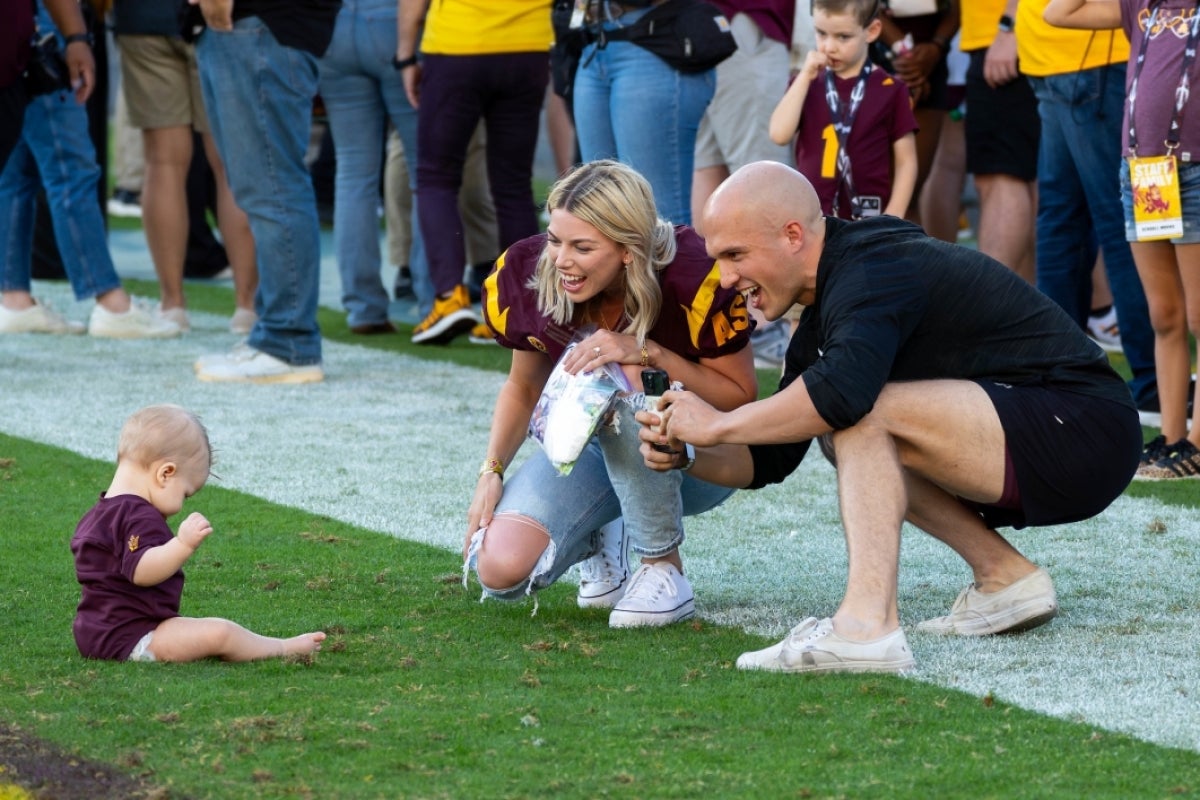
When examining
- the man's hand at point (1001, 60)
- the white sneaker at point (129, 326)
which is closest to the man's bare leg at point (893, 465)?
the man's hand at point (1001, 60)

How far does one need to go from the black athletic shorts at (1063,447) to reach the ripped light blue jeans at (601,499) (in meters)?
0.71

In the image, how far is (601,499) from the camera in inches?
156

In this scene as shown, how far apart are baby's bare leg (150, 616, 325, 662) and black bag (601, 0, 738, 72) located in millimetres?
3543

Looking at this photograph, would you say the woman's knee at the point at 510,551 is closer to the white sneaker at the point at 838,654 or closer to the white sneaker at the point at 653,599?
the white sneaker at the point at 653,599

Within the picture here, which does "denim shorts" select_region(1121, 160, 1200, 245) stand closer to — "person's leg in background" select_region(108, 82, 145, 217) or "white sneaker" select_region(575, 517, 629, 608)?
"white sneaker" select_region(575, 517, 629, 608)

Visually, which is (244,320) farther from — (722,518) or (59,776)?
(59,776)

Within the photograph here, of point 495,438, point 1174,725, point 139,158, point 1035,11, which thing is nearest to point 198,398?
point 495,438

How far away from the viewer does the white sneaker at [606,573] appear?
13.2 ft

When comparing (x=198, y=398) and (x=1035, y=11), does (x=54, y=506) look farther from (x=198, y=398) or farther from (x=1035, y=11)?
(x=1035, y=11)

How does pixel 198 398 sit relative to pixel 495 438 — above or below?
below

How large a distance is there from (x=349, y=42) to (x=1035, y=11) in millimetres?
3190

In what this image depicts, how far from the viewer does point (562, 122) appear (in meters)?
10.4

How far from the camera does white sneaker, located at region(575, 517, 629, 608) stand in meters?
4.04

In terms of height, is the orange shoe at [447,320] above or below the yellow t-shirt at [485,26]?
below
